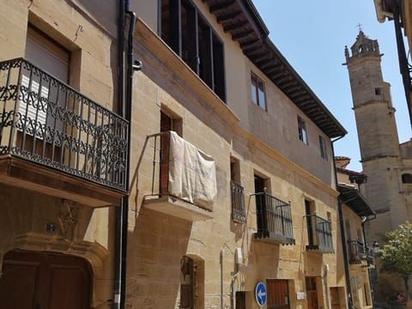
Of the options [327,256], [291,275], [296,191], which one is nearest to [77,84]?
[291,275]

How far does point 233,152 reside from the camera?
11258 millimetres

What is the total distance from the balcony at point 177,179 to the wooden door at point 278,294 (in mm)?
5152

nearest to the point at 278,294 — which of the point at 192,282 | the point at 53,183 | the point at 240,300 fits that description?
the point at 240,300

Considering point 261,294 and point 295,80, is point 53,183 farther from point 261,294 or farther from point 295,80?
point 295,80

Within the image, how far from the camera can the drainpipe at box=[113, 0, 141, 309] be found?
6.18 m

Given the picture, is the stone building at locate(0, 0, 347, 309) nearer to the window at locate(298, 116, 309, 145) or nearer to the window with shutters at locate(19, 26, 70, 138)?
the window with shutters at locate(19, 26, 70, 138)

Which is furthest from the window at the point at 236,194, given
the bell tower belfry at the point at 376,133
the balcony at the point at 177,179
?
the bell tower belfry at the point at 376,133

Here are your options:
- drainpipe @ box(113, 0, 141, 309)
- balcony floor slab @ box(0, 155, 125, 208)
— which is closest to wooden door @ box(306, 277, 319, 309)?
drainpipe @ box(113, 0, 141, 309)

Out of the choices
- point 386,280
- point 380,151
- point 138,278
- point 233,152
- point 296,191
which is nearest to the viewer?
point 138,278

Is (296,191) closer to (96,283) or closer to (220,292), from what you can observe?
(220,292)

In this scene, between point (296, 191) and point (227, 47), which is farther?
point (296, 191)

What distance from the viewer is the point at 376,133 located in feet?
159

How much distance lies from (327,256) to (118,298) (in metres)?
12.4

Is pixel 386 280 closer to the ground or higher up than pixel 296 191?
closer to the ground
